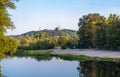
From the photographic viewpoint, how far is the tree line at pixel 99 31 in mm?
95812

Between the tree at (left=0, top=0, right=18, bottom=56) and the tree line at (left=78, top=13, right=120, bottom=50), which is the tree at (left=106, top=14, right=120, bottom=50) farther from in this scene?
the tree at (left=0, top=0, right=18, bottom=56)

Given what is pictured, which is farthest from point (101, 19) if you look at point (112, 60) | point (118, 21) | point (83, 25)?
point (112, 60)

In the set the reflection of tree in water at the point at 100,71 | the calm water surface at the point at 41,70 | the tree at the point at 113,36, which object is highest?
the tree at the point at 113,36

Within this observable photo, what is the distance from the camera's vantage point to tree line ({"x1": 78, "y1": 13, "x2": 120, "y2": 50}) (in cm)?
9581

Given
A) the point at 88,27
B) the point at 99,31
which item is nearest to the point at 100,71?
the point at 99,31

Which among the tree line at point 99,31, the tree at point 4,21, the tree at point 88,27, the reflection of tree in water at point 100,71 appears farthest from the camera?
the tree at point 88,27

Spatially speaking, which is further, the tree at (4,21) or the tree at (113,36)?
the tree at (113,36)

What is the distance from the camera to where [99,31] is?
4245 inches

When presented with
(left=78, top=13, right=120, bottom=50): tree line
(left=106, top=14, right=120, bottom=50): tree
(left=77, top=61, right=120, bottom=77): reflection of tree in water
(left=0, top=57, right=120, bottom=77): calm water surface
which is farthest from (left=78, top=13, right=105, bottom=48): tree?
(left=77, top=61, right=120, bottom=77): reflection of tree in water

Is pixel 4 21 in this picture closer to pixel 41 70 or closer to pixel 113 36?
pixel 41 70

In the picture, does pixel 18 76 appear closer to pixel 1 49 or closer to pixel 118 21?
pixel 1 49

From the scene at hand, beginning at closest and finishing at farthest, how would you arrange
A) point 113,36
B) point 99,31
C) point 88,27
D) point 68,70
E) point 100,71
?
point 100,71 < point 68,70 < point 113,36 < point 99,31 < point 88,27

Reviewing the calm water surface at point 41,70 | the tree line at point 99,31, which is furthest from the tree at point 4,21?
the tree line at point 99,31

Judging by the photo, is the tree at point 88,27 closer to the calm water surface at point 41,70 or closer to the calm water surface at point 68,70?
the calm water surface at point 41,70
